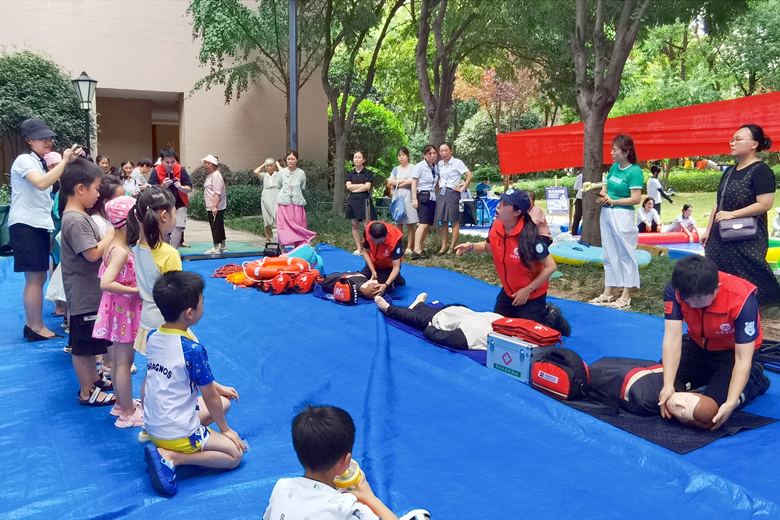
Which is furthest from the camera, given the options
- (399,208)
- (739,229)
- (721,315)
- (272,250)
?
(399,208)

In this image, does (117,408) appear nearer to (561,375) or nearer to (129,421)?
(129,421)

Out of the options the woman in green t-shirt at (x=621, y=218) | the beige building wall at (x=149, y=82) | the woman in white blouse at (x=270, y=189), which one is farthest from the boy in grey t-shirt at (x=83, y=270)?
the beige building wall at (x=149, y=82)

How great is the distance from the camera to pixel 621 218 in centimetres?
589

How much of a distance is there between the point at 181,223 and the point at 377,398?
19.4 feet

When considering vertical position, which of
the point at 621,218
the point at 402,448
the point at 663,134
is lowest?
Answer: the point at 402,448

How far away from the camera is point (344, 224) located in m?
12.9

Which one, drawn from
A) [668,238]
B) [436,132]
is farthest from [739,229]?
[436,132]

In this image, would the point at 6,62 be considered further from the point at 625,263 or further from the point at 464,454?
the point at 464,454

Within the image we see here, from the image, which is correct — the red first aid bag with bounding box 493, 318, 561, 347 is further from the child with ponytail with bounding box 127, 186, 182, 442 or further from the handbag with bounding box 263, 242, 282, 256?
the handbag with bounding box 263, 242, 282, 256

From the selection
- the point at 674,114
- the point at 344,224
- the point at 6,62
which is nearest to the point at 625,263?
the point at 674,114

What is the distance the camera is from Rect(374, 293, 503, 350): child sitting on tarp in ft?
15.0

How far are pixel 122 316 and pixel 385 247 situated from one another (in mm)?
3258

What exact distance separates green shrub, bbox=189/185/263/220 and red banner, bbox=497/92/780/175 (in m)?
6.45

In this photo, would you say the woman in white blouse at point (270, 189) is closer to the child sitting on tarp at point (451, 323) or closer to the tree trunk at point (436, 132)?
the tree trunk at point (436, 132)
